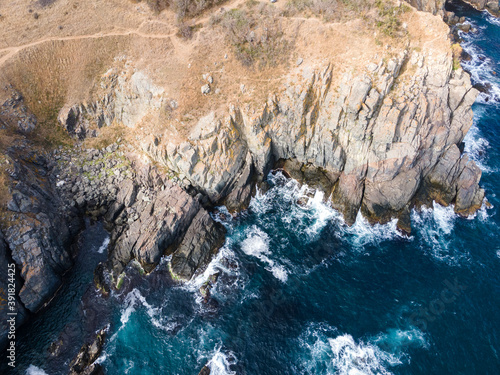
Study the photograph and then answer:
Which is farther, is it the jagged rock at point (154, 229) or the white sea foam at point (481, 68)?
the white sea foam at point (481, 68)

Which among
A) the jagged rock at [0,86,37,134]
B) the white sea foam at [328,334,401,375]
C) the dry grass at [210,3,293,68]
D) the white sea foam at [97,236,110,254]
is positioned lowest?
the white sea foam at [328,334,401,375]

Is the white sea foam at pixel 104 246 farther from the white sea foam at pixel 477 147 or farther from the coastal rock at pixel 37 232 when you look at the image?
the white sea foam at pixel 477 147

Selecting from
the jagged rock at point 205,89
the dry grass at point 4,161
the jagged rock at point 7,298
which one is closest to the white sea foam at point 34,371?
the jagged rock at point 7,298

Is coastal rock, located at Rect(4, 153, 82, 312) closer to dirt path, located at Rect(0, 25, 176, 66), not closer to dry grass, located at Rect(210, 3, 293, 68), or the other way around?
dirt path, located at Rect(0, 25, 176, 66)

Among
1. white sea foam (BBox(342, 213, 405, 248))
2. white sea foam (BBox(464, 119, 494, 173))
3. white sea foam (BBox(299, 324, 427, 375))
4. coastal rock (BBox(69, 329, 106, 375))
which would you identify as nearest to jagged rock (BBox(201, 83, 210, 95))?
white sea foam (BBox(342, 213, 405, 248))

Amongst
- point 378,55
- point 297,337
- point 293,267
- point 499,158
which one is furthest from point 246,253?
point 499,158

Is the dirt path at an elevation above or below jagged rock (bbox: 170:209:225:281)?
above
